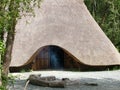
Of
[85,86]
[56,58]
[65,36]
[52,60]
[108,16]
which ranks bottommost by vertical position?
[85,86]

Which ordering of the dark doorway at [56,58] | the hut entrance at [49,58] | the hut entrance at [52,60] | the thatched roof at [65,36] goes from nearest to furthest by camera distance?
the thatched roof at [65,36], the hut entrance at [52,60], the hut entrance at [49,58], the dark doorway at [56,58]

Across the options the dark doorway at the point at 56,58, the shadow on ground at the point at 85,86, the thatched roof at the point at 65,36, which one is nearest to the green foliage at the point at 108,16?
the thatched roof at the point at 65,36

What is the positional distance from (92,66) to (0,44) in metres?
16.8

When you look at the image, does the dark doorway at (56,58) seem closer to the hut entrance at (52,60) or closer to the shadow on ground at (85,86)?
the hut entrance at (52,60)

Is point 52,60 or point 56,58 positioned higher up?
point 56,58

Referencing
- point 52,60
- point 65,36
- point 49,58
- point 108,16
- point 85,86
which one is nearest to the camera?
point 85,86

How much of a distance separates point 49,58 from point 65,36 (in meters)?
1.97

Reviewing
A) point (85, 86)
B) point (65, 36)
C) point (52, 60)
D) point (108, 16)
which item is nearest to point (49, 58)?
point (52, 60)

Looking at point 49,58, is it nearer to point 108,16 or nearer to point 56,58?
point 56,58

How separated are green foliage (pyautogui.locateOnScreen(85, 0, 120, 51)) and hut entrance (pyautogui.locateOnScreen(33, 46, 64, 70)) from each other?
1142 centimetres

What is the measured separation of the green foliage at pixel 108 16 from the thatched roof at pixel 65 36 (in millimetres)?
11246

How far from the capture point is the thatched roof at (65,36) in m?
25.7

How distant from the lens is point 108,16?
41.7 metres

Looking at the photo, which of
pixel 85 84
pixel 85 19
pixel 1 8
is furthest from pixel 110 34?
pixel 1 8
